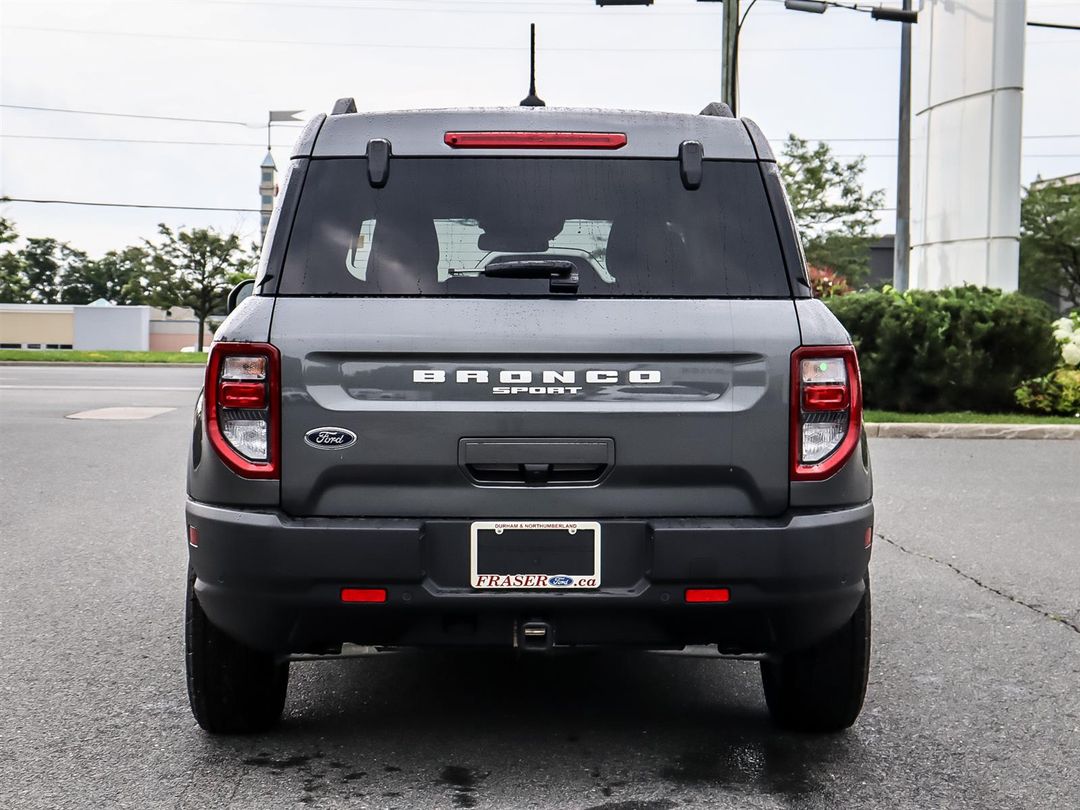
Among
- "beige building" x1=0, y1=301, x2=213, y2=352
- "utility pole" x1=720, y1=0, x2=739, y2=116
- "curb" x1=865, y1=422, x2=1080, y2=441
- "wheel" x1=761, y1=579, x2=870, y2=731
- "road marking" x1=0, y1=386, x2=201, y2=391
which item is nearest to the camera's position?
"wheel" x1=761, y1=579, x2=870, y2=731

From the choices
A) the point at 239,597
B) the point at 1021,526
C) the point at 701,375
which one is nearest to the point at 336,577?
the point at 239,597

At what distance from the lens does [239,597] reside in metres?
3.49

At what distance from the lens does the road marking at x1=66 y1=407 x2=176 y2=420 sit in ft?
55.7

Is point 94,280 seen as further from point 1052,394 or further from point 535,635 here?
point 535,635

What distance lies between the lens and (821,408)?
3.49 metres

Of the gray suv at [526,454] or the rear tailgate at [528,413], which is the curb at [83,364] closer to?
the gray suv at [526,454]

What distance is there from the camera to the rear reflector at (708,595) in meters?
3.44

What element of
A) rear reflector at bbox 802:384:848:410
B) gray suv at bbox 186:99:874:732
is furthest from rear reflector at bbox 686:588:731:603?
rear reflector at bbox 802:384:848:410

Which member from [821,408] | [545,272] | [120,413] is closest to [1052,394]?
[120,413]

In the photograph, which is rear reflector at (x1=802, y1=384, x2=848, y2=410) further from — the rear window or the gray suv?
the rear window

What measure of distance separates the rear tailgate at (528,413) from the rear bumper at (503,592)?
0.07 meters

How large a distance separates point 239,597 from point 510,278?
1.16 meters

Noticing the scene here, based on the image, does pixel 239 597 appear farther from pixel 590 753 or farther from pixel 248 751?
pixel 590 753

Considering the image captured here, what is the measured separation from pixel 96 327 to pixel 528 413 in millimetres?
72546
